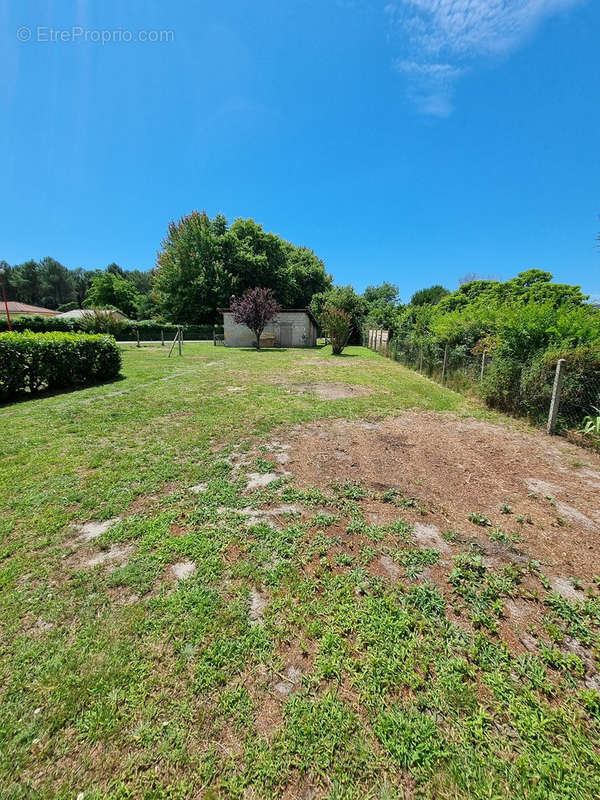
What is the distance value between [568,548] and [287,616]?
238 centimetres

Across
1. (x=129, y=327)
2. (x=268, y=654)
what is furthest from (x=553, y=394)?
(x=129, y=327)

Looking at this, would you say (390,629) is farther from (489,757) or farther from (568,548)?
(568,548)

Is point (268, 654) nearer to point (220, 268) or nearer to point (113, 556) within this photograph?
point (113, 556)

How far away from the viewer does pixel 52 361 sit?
7.21 metres

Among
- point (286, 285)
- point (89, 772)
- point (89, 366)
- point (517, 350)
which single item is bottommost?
point (89, 772)

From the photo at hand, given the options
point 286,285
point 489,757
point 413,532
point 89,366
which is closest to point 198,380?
point 89,366

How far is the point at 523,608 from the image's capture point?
1978 millimetres

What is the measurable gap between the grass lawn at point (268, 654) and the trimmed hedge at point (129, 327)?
81.3 ft

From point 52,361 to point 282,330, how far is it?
18726mm

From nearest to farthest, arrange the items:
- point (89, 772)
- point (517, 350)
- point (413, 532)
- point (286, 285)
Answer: point (89, 772) < point (413, 532) < point (517, 350) < point (286, 285)

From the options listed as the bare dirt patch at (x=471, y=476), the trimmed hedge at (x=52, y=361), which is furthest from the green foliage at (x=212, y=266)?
the bare dirt patch at (x=471, y=476)

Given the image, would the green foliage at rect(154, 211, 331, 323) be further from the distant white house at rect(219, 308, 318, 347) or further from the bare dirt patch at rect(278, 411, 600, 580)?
the bare dirt patch at rect(278, 411, 600, 580)

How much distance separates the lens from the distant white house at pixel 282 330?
2431cm

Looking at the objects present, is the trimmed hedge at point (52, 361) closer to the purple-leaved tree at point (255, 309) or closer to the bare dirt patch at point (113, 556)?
the bare dirt patch at point (113, 556)
